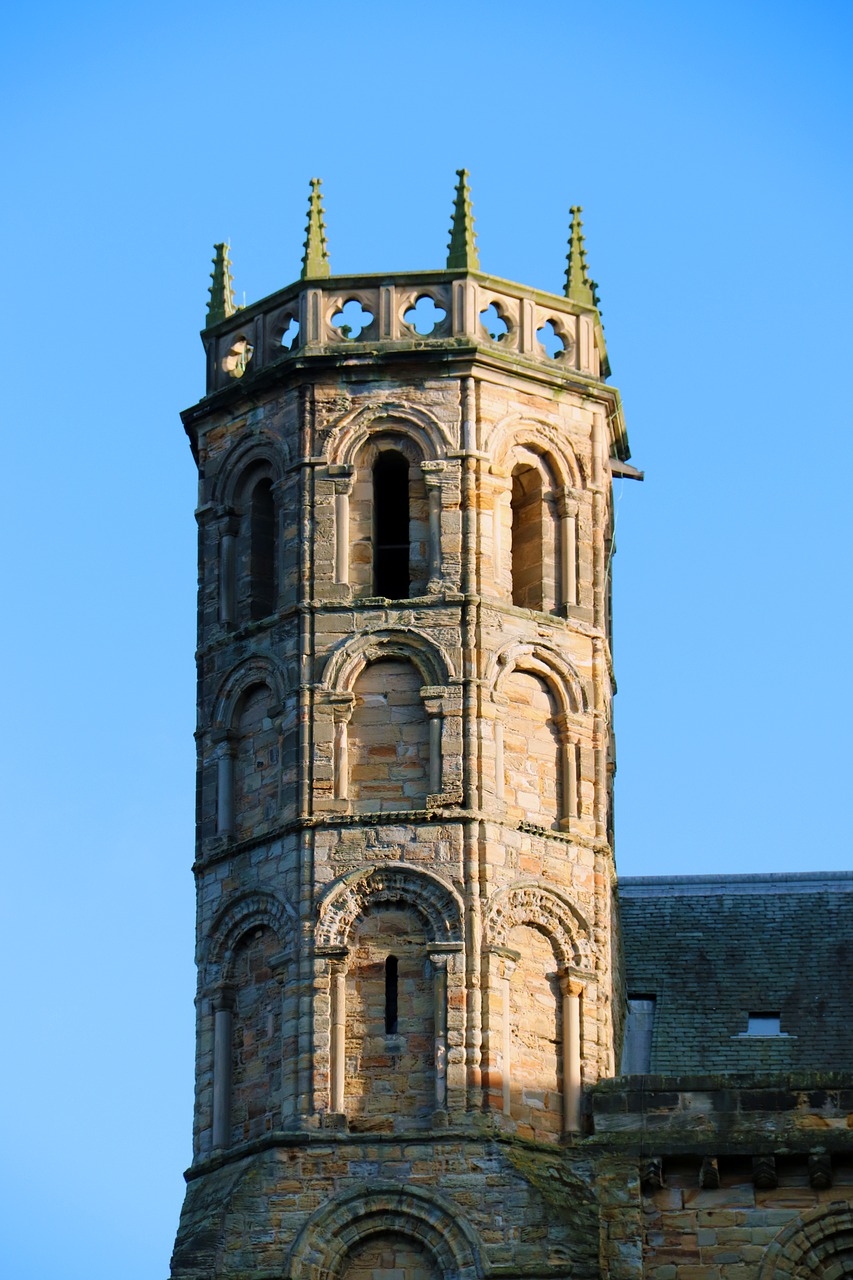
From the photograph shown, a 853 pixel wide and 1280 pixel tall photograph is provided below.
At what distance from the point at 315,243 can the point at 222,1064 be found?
1125cm

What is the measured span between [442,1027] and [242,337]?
1071 centimetres

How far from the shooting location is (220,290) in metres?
55.8

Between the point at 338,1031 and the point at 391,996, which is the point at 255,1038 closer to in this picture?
the point at 338,1031

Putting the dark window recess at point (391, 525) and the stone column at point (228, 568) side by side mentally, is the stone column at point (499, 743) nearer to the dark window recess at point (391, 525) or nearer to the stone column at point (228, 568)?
the dark window recess at point (391, 525)

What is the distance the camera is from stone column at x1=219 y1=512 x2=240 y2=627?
5356 centimetres

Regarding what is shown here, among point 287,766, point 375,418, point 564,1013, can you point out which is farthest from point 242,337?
point 564,1013

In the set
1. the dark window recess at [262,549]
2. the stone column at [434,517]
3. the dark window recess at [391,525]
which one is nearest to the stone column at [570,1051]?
the stone column at [434,517]

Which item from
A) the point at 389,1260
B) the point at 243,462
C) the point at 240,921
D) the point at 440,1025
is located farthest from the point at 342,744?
the point at 389,1260

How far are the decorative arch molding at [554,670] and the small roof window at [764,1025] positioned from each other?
201 inches

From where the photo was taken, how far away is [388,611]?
52.0 metres

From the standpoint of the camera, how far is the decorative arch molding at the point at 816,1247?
48.7 meters

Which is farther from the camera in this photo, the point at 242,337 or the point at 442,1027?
the point at 242,337

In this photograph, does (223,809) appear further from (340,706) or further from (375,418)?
(375,418)

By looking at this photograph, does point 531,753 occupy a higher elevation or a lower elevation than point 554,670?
lower
